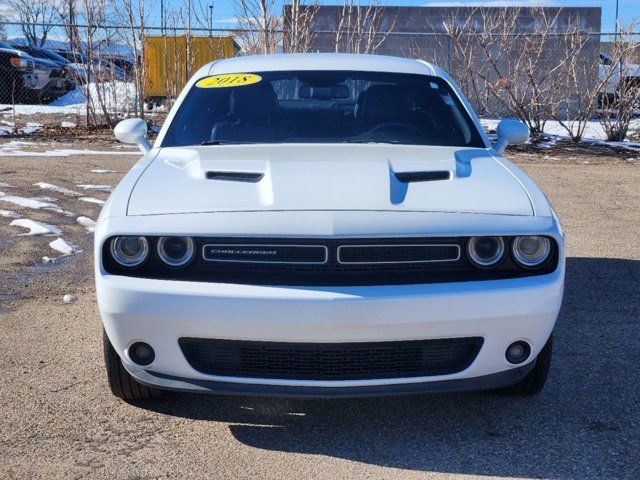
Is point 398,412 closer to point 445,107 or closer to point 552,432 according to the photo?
point 552,432

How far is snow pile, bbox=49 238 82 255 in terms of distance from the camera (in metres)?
6.46

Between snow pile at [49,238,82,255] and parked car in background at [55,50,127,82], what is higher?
parked car in background at [55,50,127,82]

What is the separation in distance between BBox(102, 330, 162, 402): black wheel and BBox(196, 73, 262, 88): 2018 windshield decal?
5.82ft

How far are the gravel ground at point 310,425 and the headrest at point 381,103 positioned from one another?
153 cm

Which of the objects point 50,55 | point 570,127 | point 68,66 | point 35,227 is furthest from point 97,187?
point 50,55

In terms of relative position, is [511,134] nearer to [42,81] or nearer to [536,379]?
[536,379]

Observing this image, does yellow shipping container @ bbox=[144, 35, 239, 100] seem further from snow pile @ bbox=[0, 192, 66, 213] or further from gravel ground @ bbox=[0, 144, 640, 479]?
gravel ground @ bbox=[0, 144, 640, 479]

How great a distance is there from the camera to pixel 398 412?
3.56 metres

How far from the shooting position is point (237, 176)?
11.5ft

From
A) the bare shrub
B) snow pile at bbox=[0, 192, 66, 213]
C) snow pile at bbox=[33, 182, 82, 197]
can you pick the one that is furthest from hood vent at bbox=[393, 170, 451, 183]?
the bare shrub

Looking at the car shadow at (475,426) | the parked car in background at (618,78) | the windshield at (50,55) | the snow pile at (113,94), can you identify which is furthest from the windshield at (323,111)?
the windshield at (50,55)

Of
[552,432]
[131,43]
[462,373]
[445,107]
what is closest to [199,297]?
[462,373]

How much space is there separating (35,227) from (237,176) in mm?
4281

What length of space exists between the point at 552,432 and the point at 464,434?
353 millimetres
